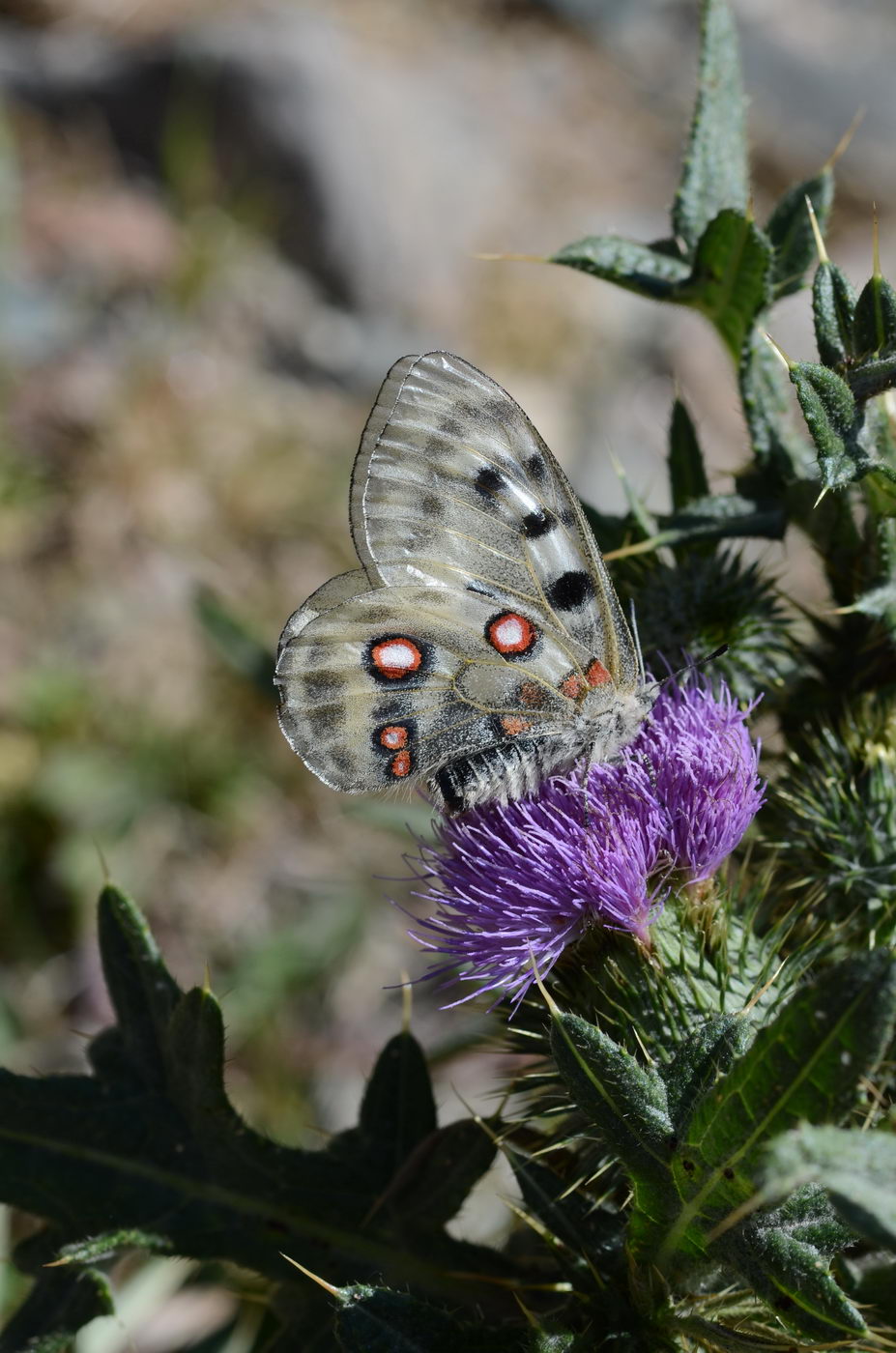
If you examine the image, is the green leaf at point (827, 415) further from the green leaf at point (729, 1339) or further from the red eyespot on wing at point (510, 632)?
the green leaf at point (729, 1339)

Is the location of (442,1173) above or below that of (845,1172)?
below

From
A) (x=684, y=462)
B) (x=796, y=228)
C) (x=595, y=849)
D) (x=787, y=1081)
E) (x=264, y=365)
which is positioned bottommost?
(x=787, y=1081)

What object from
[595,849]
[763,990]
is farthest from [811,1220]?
[595,849]

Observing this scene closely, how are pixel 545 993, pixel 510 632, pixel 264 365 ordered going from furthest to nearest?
pixel 264 365 → pixel 510 632 → pixel 545 993

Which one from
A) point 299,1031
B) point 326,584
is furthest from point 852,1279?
point 299,1031

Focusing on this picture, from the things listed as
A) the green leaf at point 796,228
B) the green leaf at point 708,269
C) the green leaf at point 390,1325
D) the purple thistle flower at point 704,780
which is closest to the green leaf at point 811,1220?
the green leaf at point 390,1325

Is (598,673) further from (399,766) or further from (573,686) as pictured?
(399,766)
